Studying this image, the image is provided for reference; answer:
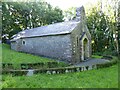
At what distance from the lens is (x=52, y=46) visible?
87.5 feet

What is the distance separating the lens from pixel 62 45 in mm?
25047

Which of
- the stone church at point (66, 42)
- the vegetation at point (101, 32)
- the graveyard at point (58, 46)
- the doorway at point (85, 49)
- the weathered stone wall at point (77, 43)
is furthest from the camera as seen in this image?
the vegetation at point (101, 32)

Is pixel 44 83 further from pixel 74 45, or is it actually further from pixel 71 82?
pixel 74 45

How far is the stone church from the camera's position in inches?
961

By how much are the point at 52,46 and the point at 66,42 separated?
2863mm

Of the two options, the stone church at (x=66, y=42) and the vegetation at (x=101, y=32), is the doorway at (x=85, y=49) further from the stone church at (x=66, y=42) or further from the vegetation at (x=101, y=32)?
the vegetation at (x=101, y=32)

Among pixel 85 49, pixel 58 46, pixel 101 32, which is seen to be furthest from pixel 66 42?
pixel 101 32

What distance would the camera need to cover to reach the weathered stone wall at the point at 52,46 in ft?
80.3

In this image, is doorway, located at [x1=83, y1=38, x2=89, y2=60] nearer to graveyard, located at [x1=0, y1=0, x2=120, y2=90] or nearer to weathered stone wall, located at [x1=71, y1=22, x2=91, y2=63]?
graveyard, located at [x1=0, y1=0, x2=120, y2=90]

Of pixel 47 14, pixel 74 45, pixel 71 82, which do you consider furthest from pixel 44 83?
pixel 47 14

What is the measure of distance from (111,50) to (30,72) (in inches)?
1090

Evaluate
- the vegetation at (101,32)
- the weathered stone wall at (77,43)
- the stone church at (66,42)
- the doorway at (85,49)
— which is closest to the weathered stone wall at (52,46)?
the stone church at (66,42)

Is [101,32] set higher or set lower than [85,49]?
higher

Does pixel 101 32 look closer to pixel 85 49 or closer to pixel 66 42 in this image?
pixel 85 49
